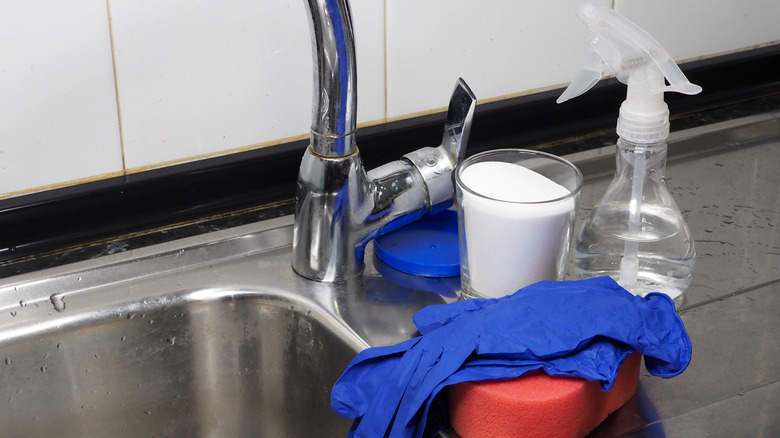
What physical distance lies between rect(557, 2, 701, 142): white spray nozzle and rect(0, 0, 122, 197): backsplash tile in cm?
43

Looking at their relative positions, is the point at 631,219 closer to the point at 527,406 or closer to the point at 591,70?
the point at 591,70

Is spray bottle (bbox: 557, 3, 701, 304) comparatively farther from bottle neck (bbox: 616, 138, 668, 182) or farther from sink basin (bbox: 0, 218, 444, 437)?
sink basin (bbox: 0, 218, 444, 437)

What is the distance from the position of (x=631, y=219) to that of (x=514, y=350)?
223mm

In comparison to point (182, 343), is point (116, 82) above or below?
above

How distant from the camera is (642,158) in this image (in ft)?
2.60

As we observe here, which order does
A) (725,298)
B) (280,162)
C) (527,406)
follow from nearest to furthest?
(527,406) → (725,298) → (280,162)

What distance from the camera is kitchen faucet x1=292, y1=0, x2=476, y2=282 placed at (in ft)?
2.47

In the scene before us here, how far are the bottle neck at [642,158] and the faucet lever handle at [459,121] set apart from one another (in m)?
0.13

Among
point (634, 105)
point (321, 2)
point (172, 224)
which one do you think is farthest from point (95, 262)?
point (634, 105)

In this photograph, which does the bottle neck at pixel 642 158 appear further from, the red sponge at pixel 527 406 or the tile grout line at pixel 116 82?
the tile grout line at pixel 116 82

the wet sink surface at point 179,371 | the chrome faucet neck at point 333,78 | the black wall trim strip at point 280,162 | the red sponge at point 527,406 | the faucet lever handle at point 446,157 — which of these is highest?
the chrome faucet neck at point 333,78

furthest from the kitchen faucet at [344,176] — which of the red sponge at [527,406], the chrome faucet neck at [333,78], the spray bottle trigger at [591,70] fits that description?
the red sponge at [527,406]

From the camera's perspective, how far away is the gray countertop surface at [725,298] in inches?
27.1

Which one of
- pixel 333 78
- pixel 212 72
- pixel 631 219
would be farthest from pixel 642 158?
pixel 212 72
